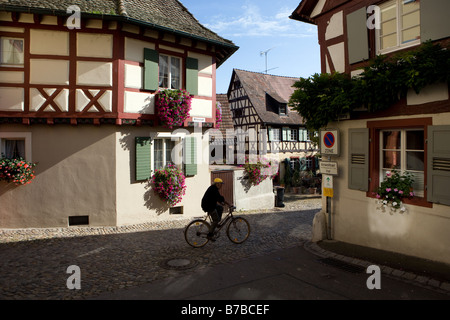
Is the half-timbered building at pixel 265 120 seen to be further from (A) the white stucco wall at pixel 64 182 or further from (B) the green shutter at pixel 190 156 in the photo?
(A) the white stucco wall at pixel 64 182

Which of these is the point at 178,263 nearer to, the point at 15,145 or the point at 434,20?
the point at 15,145

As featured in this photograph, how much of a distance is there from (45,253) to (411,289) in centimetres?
712

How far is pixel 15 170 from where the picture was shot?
896 centimetres

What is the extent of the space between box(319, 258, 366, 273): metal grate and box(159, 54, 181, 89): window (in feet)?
24.4

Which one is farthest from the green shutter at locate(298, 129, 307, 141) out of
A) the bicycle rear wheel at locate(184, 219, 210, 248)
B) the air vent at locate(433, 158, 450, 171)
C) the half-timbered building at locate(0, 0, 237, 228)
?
the air vent at locate(433, 158, 450, 171)

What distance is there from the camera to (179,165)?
1139cm

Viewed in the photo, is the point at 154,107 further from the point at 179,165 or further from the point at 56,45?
the point at 56,45

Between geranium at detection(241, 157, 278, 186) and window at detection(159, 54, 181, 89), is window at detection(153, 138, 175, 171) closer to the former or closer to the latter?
window at detection(159, 54, 181, 89)

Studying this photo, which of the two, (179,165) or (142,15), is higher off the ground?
(142,15)

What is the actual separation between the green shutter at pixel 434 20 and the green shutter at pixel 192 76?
708 centimetres
